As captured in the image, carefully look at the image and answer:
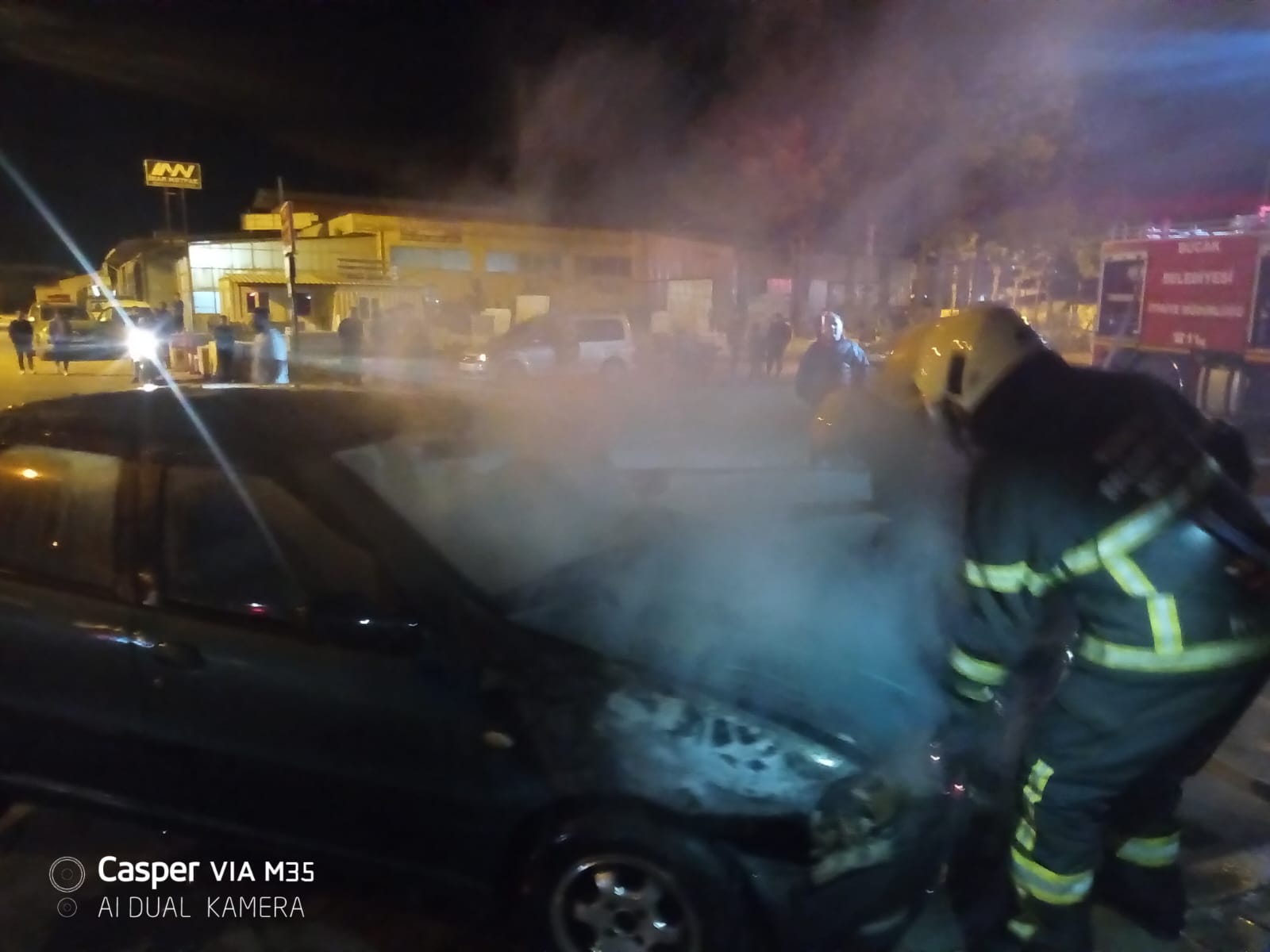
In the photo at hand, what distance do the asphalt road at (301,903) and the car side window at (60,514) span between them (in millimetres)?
765

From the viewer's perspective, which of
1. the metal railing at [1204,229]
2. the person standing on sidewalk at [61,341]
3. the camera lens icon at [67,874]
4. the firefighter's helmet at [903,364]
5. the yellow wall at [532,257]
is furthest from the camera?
the person standing on sidewalk at [61,341]

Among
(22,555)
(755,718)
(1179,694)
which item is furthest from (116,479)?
(1179,694)

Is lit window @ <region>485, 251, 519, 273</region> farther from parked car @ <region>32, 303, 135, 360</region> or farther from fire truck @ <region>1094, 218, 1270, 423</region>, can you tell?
fire truck @ <region>1094, 218, 1270, 423</region>

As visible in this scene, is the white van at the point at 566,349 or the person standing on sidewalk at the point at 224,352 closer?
the person standing on sidewalk at the point at 224,352

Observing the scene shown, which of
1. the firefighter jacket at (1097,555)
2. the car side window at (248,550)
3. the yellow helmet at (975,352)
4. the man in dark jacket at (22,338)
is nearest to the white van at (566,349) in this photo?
the man in dark jacket at (22,338)

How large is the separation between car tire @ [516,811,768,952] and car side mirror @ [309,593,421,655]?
56cm

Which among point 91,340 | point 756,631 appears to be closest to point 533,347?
point 91,340

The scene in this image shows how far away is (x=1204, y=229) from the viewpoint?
41.8ft

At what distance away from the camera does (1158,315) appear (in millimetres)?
13055

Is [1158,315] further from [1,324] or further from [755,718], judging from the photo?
[1,324]

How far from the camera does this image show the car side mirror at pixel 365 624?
2.28 meters

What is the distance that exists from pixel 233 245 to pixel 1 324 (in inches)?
669

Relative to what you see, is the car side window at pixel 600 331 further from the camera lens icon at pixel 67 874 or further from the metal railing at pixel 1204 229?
the camera lens icon at pixel 67 874

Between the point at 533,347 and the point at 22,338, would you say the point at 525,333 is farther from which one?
the point at 22,338
